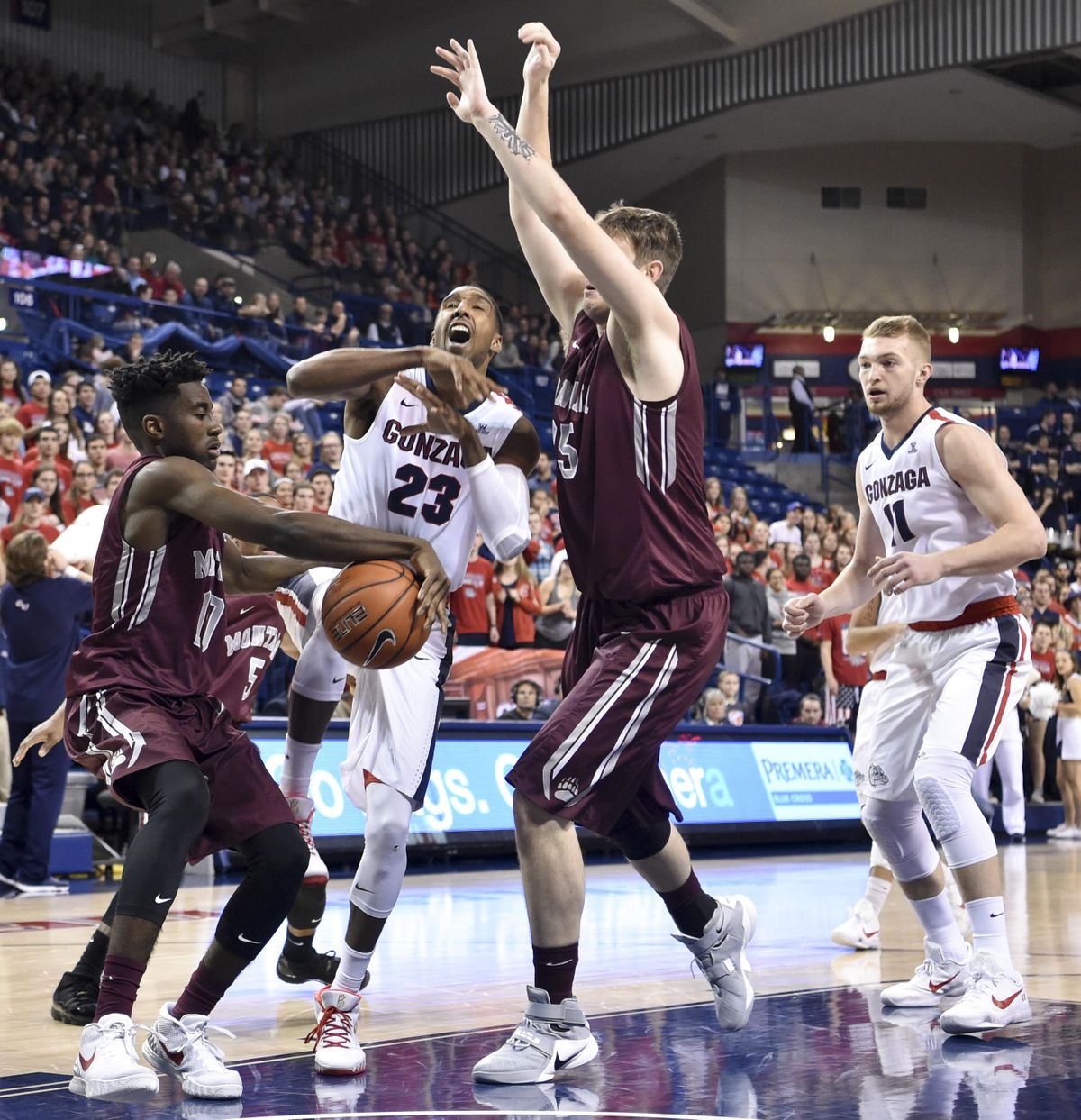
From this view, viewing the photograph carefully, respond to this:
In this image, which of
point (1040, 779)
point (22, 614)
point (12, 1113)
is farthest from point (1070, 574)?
point (12, 1113)

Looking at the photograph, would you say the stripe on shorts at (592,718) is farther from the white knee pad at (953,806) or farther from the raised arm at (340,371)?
the white knee pad at (953,806)

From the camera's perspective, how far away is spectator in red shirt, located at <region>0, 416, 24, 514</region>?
38.5 ft

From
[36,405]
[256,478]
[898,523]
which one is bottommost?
[898,523]

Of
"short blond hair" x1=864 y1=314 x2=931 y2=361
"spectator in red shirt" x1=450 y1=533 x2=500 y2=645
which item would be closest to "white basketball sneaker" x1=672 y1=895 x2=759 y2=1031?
"short blond hair" x1=864 y1=314 x2=931 y2=361

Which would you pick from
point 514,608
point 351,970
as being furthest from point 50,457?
→ point 351,970

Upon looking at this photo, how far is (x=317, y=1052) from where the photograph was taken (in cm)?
413

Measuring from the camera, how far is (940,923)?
5.36 m

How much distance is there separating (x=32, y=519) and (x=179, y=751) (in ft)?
22.5

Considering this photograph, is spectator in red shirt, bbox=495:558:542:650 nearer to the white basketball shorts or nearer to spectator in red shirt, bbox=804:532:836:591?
spectator in red shirt, bbox=804:532:836:591

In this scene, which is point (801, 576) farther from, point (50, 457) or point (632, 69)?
point (632, 69)

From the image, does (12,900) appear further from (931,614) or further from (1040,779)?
(1040,779)

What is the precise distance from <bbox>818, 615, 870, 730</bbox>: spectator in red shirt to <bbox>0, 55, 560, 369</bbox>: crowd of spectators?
813 centimetres

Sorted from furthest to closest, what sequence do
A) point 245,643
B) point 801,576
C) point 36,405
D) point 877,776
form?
point 801,576 < point 36,405 < point 245,643 < point 877,776

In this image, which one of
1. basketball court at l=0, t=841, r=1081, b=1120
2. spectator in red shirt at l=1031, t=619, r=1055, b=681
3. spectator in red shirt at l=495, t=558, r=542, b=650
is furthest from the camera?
spectator in red shirt at l=1031, t=619, r=1055, b=681
